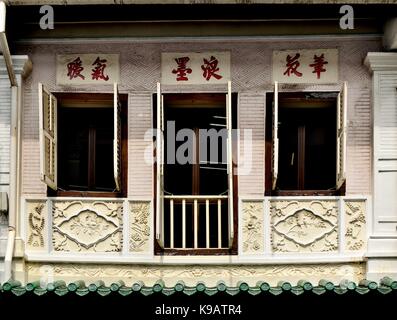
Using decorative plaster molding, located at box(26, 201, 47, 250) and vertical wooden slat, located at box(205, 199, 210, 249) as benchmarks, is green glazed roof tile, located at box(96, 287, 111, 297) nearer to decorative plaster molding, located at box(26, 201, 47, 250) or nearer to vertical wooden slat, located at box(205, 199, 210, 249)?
decorative plaster molding, located at box(26, 201, 47, 250)

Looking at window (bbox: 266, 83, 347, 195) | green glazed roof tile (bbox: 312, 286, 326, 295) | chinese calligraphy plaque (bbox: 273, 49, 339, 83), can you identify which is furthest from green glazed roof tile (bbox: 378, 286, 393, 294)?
chinese calligraphy plaque (bbox: 273, 49, 339, 83)

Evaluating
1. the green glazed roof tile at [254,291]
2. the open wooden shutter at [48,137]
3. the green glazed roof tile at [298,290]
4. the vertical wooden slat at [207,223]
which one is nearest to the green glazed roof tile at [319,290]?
the green glazed roof tile at [298,290]

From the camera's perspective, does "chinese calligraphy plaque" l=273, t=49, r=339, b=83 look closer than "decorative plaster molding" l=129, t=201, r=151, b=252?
No

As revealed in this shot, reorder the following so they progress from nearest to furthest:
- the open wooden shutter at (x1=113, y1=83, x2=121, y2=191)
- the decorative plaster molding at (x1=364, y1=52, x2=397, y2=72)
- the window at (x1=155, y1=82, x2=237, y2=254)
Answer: the open wooden shutter at (x1=113, y1=83, x2=121, y2=191)
the decorative plaster molding at (x1=364, y1=52, x2=397, y2=72)
the window at (x1=155, y1=82, x2=237, y2=254)

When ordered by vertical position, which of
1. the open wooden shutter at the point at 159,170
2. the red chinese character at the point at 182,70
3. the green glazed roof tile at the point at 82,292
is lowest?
the green glazed roof tile at the point at 82,292

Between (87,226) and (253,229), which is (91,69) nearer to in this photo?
(87,226)

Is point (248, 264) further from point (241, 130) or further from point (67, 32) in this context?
point (67, 32)

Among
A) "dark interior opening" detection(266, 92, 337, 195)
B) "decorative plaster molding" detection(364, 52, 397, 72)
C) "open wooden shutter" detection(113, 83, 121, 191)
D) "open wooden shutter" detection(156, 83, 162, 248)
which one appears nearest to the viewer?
"open wooden shutter" detection(156, 83, 162, 248)

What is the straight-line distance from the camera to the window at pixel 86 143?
736cm

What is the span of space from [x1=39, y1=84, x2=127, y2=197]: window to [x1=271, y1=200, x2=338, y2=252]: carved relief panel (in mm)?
1913

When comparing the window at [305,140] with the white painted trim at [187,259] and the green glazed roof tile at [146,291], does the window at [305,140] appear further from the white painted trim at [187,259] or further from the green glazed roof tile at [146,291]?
the green glazed roof tile at [146,291]

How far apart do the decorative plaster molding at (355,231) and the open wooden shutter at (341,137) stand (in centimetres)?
39

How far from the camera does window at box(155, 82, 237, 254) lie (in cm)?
718
